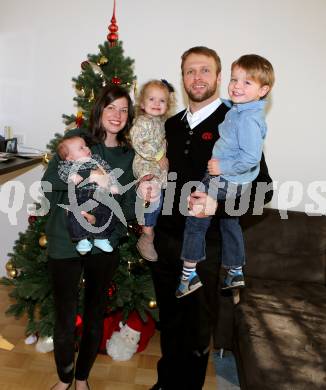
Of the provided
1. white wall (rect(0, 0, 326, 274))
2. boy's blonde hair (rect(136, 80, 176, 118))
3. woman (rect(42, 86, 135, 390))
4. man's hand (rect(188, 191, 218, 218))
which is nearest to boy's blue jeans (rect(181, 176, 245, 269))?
man's hand (rect(188, 191, 218, 218))

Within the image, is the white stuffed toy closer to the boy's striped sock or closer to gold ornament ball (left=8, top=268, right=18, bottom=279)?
gold ornament ball (left=8, top=268, right=18, bottom=279)

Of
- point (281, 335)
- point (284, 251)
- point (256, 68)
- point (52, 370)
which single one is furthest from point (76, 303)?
point (284, 251)

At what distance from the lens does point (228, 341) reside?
2561 mm

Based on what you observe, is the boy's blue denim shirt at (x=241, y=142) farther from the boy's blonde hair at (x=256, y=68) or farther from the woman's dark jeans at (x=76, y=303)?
the woman's dark jeans at (x=76, y=303)

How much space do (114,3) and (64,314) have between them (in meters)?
2.24

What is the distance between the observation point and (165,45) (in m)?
3.08

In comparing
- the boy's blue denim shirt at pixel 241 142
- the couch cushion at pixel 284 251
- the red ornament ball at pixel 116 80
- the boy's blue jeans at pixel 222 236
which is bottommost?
the couch cushion at pixel 284 251

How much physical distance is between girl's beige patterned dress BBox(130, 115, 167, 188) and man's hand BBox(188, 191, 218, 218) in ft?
0.72

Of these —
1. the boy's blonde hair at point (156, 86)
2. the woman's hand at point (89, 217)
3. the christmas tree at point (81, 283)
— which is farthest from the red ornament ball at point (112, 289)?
the boy's blonde hair at point (156, 86)

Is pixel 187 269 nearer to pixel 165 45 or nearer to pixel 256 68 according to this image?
pixel 256 68

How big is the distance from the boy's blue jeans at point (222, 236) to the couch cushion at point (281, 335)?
19.5 inches

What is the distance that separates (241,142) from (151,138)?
1.51 feet

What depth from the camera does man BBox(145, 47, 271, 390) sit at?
1.83 m

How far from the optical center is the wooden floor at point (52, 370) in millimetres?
2256
